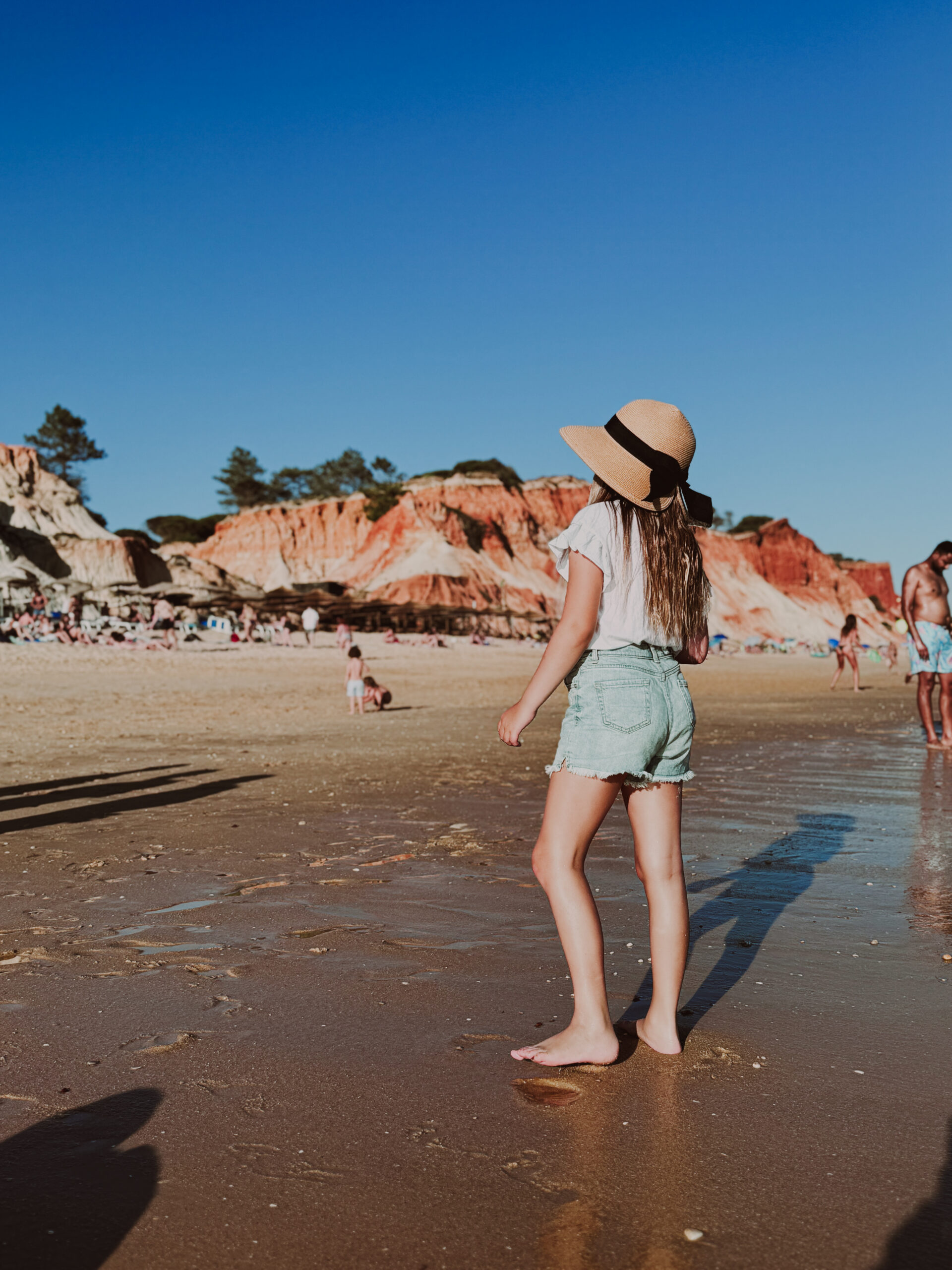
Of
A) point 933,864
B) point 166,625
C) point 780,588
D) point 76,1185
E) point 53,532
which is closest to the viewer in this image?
point 76,1185

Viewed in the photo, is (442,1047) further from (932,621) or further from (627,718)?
(932,621)

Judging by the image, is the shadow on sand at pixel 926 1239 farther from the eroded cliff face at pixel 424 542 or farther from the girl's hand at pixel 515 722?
the eroded cliff face at pixel 424 542

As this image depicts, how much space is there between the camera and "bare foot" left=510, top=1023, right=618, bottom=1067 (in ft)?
8.65

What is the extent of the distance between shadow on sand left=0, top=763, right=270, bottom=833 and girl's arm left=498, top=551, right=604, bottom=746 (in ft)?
14.3

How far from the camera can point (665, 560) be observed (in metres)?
2.76

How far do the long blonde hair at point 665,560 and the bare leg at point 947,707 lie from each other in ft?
26.5

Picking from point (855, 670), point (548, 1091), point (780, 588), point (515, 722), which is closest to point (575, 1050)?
point (548, 1091)

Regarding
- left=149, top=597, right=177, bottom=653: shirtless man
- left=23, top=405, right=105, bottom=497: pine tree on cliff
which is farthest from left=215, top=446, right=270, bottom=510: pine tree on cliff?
left=149, top=597, right=177, bottom=653: shirtless man

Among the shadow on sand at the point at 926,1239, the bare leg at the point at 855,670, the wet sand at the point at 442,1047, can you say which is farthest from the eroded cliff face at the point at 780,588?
the shadow on sand at the point at 926,1239

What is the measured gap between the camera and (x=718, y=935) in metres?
3.91

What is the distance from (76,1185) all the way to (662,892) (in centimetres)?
159

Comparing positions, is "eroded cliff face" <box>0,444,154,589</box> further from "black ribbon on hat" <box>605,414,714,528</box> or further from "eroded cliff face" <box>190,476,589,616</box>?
"black ribbon on hat" <box>605,414,714,528</box>

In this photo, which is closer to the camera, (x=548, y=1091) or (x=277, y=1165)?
(x=277, y=1165)

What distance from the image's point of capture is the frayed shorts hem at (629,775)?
265cm
